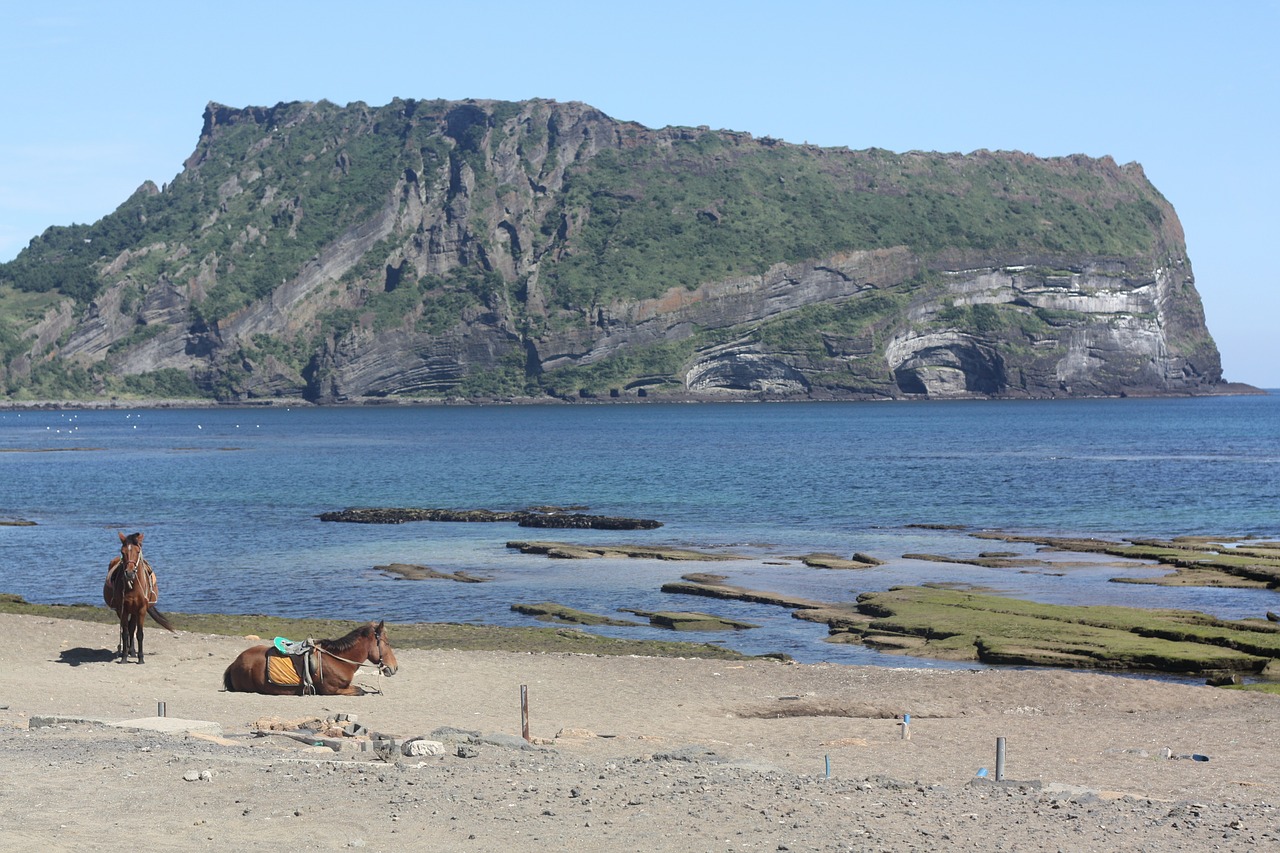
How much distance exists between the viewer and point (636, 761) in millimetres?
16594

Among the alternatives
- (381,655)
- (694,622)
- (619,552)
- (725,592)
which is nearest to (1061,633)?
(694,622)

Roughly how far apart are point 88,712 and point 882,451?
Result: 104856 mm

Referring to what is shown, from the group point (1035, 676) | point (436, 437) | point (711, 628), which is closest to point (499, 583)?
point (711, 628)

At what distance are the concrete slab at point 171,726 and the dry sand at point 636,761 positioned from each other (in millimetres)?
89

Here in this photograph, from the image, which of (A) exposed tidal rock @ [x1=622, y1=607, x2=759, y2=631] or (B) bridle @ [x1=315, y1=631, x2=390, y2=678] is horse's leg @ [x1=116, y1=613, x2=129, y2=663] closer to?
(B) bridle @ [x1=315, y1=631, x2=390, y2=678]

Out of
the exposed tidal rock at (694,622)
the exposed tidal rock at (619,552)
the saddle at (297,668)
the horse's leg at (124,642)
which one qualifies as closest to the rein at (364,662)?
the saddle at (297,668)

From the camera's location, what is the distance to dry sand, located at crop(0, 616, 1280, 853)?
42.3 feet

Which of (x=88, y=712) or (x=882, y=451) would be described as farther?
(x=882, y=451)

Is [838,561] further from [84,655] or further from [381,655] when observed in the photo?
[84,655]

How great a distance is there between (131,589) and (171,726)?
7.21 meters

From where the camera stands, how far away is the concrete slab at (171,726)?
17.8 meters

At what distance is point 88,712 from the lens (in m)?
20.6

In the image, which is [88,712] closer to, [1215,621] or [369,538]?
[1215,621]

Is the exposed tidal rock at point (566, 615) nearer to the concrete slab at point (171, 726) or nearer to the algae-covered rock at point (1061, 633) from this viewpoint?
the algae-covered rock at point (1061, 633)
